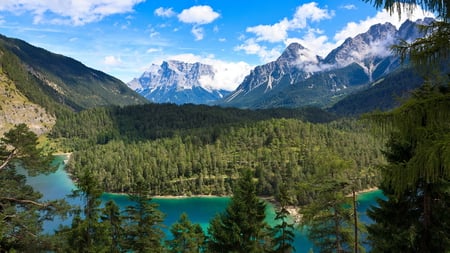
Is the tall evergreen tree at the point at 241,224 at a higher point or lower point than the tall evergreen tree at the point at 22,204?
lower

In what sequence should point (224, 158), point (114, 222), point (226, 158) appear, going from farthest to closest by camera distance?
point (226, 158) → point (224, 158) → point (114, 222)

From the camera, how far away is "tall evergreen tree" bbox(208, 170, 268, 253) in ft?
69.5

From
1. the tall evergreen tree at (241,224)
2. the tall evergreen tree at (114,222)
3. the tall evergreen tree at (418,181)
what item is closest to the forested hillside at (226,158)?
the tall evergreen tree at (114,222)

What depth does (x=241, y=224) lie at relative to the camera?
70.1 ft

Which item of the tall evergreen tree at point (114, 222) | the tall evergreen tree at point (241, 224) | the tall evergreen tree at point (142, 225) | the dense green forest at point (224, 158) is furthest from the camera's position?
the dense green forest at point (224, 158)

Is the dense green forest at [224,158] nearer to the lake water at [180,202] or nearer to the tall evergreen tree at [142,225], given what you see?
the lake water at [180,202]

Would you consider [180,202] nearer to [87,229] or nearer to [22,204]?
[87,229]

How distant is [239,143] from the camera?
167m

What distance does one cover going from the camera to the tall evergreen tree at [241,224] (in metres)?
21.2

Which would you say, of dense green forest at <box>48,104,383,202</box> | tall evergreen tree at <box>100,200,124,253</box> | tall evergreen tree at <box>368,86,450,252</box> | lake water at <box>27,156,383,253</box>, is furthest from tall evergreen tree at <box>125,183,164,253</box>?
dense green forest at <box>48,104,383,202</box>

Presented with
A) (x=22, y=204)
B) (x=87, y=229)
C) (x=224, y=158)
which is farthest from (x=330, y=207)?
(x=224, y=158)

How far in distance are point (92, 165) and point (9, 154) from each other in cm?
13454

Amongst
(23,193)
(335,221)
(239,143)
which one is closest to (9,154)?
(23,193)

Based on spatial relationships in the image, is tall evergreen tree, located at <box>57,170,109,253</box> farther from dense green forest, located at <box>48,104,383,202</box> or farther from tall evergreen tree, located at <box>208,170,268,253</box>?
dense green forest, located at <box>48,104,383,202</box>
